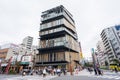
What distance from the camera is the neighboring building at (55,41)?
40.7m

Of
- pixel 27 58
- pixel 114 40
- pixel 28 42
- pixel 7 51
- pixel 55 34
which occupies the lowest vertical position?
pixel 27 58

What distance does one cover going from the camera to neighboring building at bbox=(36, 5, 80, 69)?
40656mm

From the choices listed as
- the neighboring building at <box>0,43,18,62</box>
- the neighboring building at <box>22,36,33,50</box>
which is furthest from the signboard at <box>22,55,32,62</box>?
the neighboring building at <box>22,36,33,50</box>

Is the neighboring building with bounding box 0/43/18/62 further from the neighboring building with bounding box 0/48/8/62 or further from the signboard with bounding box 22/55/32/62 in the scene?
the signboard with bounding box 22/55/32/62

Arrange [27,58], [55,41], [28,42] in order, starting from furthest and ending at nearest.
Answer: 1. [28,42]
2. [55,41]
3. [27,58]

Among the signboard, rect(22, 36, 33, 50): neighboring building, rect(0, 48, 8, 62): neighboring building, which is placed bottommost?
the signboard

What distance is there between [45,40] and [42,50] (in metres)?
4.75

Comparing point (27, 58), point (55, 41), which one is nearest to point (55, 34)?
point (55, 41)

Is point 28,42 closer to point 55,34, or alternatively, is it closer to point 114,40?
point 55,34

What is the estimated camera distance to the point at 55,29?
46.8 metres

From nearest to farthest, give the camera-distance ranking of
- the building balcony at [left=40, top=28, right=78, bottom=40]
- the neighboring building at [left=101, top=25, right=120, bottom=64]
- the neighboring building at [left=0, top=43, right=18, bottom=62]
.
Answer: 1. the building balcony at [left=40, top=28, right=78, bottom=40]
2. the neighboring building at [left=0, top=43, right=18, bottom=62]
3. the neighboring building at [left=101, top=25, right=120, bottom=64]

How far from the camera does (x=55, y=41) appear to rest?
1784 inches

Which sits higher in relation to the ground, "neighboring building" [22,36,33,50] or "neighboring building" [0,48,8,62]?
"neighboring building" [22,36,33,50]

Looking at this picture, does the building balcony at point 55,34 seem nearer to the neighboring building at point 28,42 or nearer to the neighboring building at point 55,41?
the neighboring building at point 55,41
